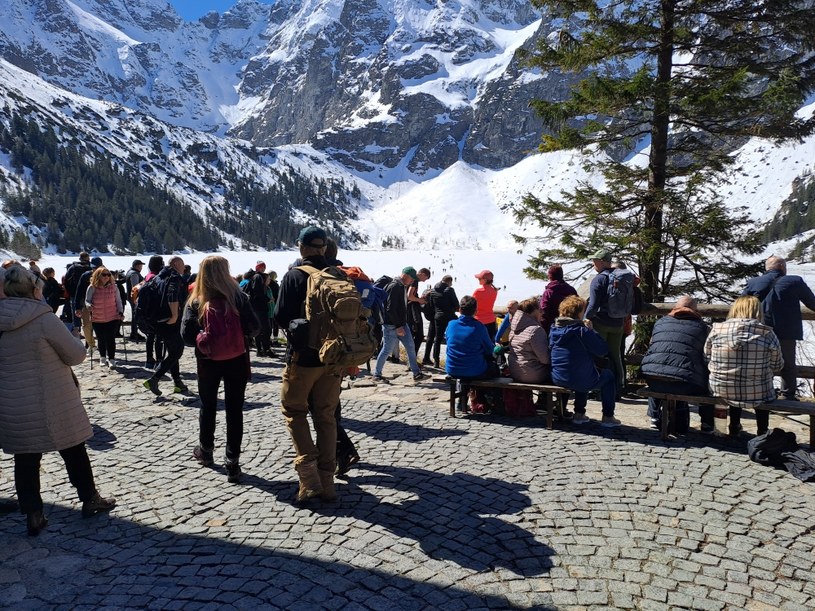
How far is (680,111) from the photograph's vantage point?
7.99m

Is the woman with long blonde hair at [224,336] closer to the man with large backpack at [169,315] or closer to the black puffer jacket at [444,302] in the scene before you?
the man with large backpack at [169,315]

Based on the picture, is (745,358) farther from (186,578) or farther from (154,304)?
(154,304)

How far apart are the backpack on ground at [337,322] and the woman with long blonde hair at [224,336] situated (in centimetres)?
94

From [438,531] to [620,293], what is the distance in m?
3.96

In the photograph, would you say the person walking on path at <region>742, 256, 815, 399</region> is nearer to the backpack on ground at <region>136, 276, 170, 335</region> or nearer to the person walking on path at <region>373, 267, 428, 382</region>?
the person walking on path at <region>373, 267, 428, 382</region>

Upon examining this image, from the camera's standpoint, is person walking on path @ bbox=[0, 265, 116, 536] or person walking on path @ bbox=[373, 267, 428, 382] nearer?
person walking on path @ bbox=[0, 265, 116, 536]

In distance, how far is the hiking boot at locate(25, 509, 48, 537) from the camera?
12.6ft

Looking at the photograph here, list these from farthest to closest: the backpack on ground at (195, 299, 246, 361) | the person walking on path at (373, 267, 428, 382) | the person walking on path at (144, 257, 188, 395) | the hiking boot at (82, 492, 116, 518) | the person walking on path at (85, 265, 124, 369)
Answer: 1. the person walking on path at (85, 265, 124, 369)
2. the person walking on path at (373, 267, 428, 382)
3. the person walking on path at (144, 257, 188, 395)
4. the backpack on ground at (195, 299, 246, 361)
5. the hiking boot at (82, 492, 116, 518)

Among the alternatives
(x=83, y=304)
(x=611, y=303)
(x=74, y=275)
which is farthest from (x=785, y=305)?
(x=74, y=275)

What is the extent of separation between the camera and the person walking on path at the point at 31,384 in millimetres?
3732

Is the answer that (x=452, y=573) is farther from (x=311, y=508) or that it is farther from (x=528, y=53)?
(x=528, y=53)

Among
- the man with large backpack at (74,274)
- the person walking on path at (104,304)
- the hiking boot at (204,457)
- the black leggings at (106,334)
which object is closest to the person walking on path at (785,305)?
the hiking boot at (204,457)

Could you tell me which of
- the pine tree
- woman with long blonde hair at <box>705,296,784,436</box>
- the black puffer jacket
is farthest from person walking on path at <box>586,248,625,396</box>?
the black puffer jacket

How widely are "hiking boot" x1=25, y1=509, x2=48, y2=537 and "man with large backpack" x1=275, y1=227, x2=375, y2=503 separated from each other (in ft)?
5.68
